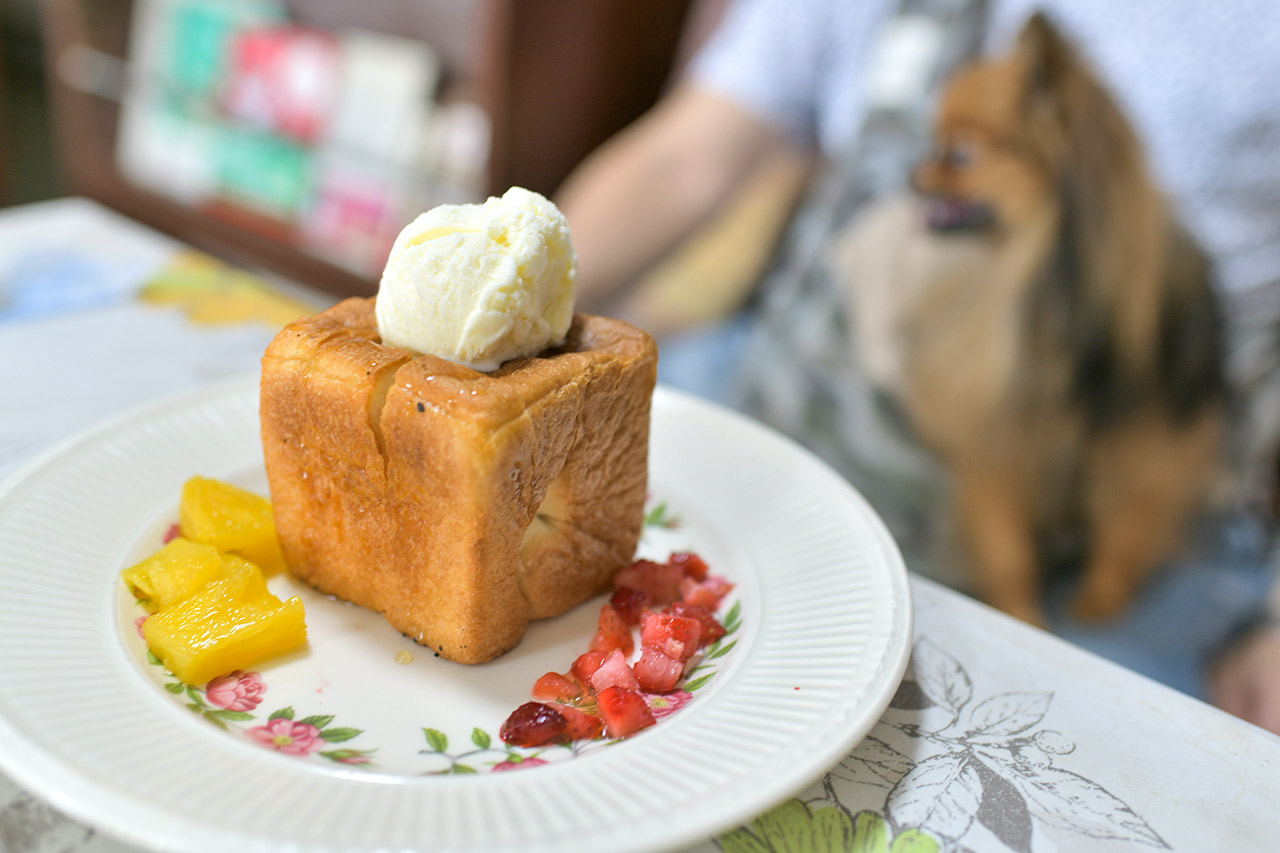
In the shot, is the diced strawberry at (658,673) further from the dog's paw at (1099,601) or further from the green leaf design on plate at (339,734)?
the dog's paw at (1099,601)

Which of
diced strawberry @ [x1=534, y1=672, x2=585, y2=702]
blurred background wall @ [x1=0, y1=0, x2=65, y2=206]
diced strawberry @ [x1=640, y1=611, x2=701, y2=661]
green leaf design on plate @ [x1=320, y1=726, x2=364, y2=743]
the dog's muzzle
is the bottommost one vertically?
blurred background wall @ [x1=0, y1=0, x2=65, y2=206]

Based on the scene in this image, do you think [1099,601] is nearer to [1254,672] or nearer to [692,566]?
[1254,672]

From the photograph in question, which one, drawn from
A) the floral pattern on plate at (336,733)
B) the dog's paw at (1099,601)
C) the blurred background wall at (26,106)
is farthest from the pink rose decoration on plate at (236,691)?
the blurred background wall at (26,106)

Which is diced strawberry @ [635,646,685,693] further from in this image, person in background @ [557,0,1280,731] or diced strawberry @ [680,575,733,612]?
person in background @ [557,0,1280,731]

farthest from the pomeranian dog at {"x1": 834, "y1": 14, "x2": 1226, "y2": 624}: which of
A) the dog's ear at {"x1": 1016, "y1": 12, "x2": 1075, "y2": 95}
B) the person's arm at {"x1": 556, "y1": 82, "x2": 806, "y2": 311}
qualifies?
the person's arm at {"x1": 556, "y1": 82, "x2": 806, "y2": 311}

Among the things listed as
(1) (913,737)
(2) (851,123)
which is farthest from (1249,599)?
(2) (851,123)

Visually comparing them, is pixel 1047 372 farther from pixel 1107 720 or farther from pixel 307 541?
pixel 307 541
